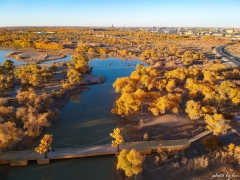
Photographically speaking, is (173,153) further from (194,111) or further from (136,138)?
(194,111)

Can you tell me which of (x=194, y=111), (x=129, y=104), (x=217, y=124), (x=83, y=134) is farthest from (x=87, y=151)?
(x=217, y=124)

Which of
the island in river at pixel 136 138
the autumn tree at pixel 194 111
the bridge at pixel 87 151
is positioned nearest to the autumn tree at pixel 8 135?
the bridge at pixel 87 151

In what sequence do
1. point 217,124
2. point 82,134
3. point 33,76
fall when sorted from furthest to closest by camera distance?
point 33,76 → point 82,134 → point 217,124

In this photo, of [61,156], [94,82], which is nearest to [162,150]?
[61,156]

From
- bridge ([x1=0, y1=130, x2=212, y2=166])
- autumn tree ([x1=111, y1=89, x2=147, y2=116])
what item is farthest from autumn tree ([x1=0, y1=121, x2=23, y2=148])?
autumn tree ([x1=111, y1=89, x2=147, y2=116])

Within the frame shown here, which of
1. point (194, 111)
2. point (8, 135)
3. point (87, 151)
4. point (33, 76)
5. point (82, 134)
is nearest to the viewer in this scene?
point (8, 135)

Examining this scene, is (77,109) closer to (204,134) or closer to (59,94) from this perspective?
(59,94)

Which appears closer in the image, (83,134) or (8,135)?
(8,135)
